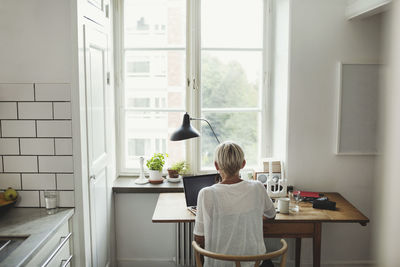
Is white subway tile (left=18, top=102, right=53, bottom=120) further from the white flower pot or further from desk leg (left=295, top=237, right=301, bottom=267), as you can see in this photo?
desk leg (left=295, top=237, right=301, bottom=267)

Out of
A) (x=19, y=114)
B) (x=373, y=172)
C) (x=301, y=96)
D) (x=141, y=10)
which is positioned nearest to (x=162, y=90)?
(x=141, y=10)

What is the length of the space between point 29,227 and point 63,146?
19.0 inches

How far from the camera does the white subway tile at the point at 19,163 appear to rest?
7.06 ft

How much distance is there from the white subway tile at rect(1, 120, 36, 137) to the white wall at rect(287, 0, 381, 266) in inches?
72.6

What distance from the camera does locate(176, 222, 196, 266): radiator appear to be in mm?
3119

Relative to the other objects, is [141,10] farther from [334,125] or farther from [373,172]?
[373,172]

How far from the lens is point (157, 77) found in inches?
128

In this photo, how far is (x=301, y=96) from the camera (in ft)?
9.62

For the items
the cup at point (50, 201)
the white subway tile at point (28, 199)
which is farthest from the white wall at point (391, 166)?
the white subway tile at point (28, 199)

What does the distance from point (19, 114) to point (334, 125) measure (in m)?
2.23

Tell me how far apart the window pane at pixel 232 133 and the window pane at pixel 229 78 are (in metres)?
0.10

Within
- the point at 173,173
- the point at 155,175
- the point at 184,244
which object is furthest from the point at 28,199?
the point at 184,244

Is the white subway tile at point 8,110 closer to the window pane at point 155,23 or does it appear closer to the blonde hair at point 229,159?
the blonde hair at point 229,159

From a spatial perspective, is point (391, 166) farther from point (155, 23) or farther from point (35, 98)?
point (155, 23)
